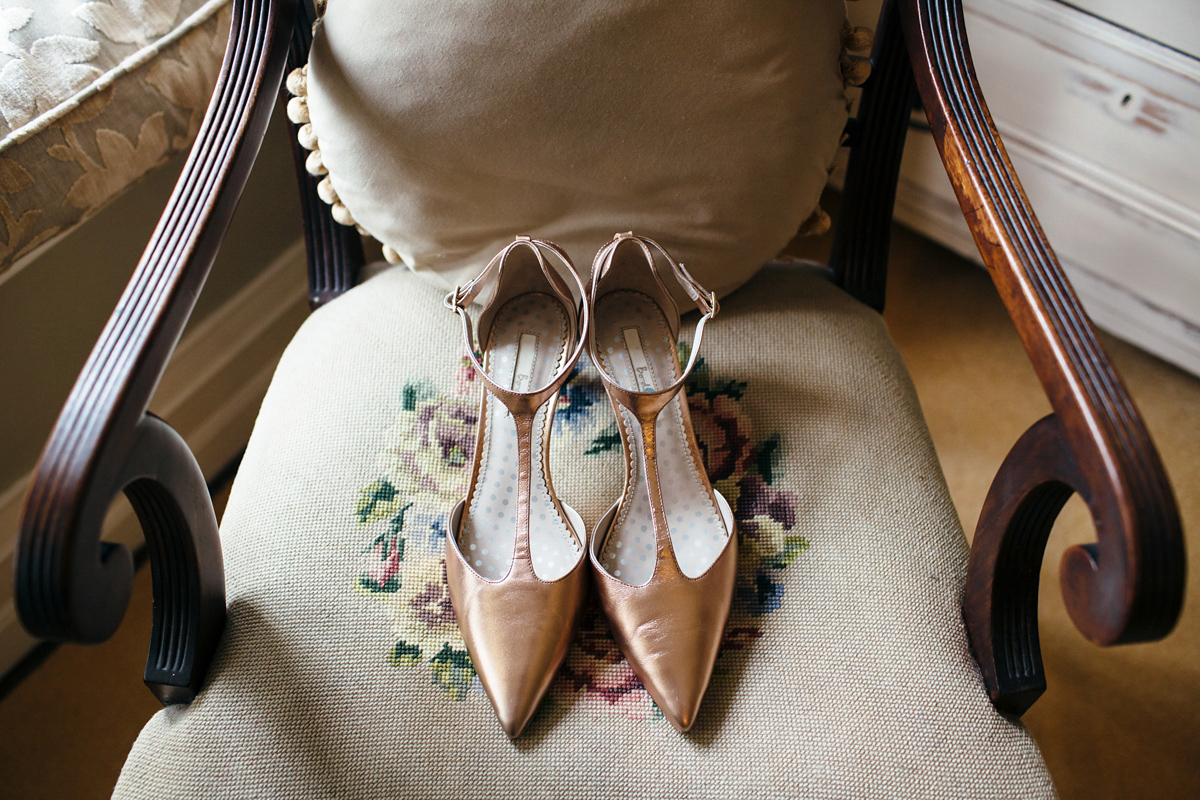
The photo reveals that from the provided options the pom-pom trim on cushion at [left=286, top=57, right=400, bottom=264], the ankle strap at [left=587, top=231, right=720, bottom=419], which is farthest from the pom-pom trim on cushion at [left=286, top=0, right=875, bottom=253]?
the ankle strap at [left=587, top=231, right=720, bottom=419]

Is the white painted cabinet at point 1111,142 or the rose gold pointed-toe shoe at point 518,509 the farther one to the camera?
the white painted cabinet at point 1111,142

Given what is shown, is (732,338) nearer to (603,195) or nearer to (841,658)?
(603,195)

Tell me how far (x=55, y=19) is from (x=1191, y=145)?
1230 millimetres

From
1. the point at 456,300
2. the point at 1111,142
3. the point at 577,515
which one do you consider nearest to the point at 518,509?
the point at 577,515

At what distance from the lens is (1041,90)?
3.40ft

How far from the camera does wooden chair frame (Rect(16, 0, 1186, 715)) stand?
426 millimetres

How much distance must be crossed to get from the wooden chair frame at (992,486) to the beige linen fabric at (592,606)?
5 cm

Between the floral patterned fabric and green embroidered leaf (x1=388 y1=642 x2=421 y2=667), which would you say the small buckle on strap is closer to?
green embroidered leaf (x1=388 y1=642 x2=421 y2=667)

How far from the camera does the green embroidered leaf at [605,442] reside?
69 centimetres

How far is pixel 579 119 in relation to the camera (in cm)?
64

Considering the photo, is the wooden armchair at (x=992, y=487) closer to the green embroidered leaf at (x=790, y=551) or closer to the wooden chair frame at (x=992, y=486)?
the wooden chair frame at (x=992, y=486)

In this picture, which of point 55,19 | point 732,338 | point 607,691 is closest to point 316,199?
point 55,19

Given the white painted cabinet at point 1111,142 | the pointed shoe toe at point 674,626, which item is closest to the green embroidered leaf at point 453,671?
the pointed shoe toe at point 674,626

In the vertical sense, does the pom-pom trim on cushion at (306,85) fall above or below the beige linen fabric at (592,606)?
above
